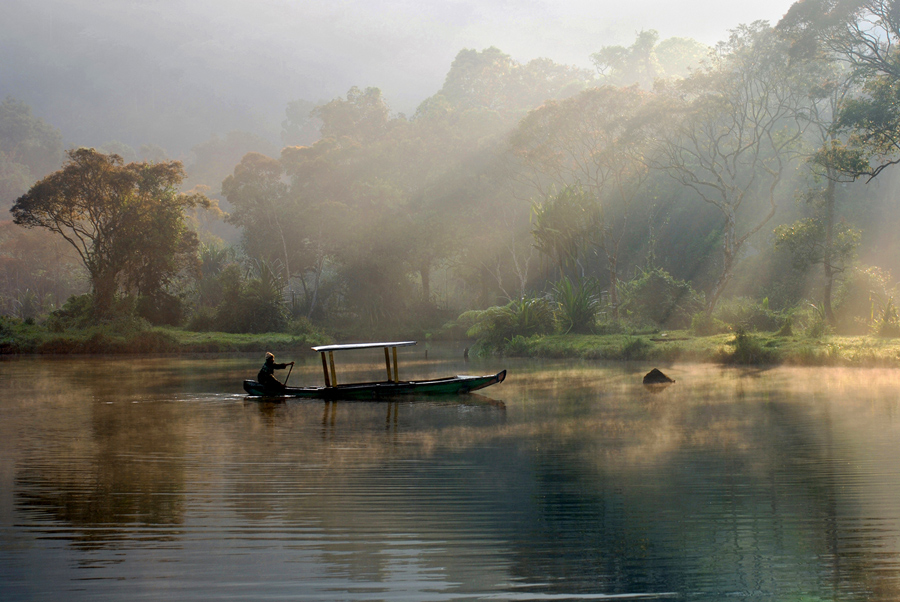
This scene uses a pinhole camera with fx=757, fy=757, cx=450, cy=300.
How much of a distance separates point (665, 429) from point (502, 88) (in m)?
61.0

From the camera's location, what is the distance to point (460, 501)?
7676 mm

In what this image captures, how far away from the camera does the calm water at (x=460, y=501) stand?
5438mm

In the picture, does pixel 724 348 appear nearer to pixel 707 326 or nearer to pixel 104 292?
pixel 707 326

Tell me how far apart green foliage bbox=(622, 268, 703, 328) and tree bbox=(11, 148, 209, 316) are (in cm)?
2527

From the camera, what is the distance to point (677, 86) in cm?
3309

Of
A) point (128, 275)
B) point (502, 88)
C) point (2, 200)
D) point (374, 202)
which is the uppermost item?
point (502, 88)

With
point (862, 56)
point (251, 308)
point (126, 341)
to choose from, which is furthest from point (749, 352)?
point (126, 341)

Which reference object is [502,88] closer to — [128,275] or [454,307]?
[454,307]

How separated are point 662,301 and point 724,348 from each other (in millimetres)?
9359

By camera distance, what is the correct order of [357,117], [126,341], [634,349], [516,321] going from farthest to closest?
[357,117], [126,341], [516,321], [634,349]

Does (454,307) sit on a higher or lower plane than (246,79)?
lower

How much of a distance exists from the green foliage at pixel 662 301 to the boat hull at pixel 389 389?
59.3 feet

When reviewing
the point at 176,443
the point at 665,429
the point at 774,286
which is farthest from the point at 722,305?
the point at 176,443

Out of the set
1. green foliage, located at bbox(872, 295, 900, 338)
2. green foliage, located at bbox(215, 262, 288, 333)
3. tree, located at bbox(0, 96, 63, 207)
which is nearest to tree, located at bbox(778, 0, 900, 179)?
green foliage, located at bbox(872, 295, 900, 338)
